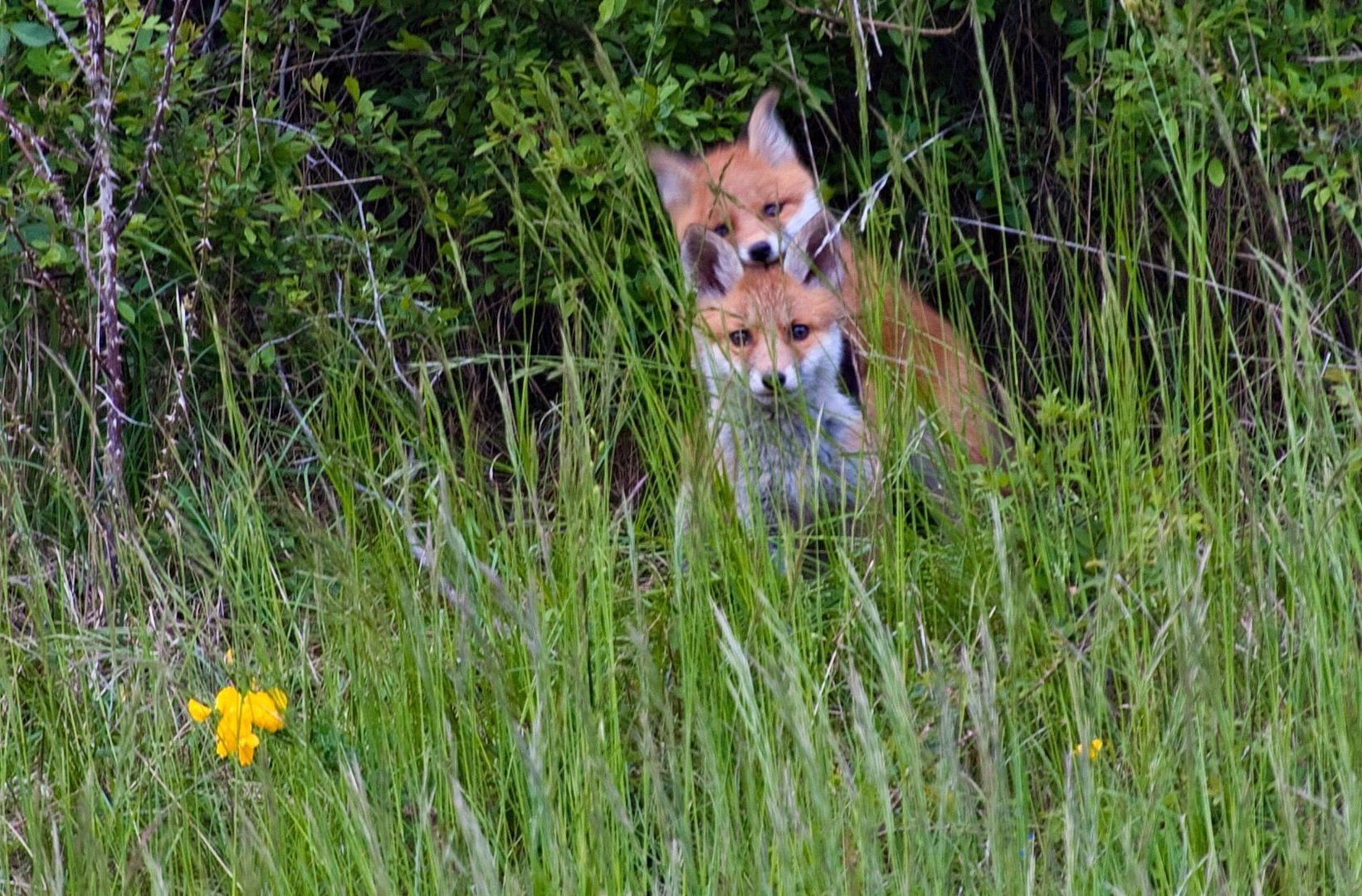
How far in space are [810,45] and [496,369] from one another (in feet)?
3.99

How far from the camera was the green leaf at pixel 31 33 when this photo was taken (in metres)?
3.44

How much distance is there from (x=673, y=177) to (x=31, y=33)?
2.32 m

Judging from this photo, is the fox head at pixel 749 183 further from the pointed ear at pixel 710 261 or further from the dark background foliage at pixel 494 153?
the pointed ear at pixel 710 261

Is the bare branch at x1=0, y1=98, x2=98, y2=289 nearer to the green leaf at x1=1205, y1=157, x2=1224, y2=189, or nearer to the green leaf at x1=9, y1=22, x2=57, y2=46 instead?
the green leaf at x1=9, y1=22, x2=57, y2=46

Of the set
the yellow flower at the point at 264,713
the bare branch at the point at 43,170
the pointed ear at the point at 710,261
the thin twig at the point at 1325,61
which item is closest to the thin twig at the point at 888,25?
the pointed ear at the point at 710,261

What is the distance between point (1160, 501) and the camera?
2.39 m

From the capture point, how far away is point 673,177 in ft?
17.6

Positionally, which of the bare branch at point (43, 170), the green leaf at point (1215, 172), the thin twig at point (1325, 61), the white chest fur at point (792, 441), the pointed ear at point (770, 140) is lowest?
the white chest fur at point (792, 441)

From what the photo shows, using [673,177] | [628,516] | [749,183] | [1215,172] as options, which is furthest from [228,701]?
[749,183]

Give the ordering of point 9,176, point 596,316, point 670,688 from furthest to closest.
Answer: point 596,316 < point 9,176 < point 670,688

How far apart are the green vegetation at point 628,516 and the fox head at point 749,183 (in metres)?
0.46

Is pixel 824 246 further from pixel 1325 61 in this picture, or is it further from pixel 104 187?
pixel 104 187

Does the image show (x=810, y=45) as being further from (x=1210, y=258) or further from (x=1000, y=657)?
(x=1000, y=657)

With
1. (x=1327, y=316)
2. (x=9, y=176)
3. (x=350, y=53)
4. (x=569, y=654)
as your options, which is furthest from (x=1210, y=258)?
(x=9, y=176)
